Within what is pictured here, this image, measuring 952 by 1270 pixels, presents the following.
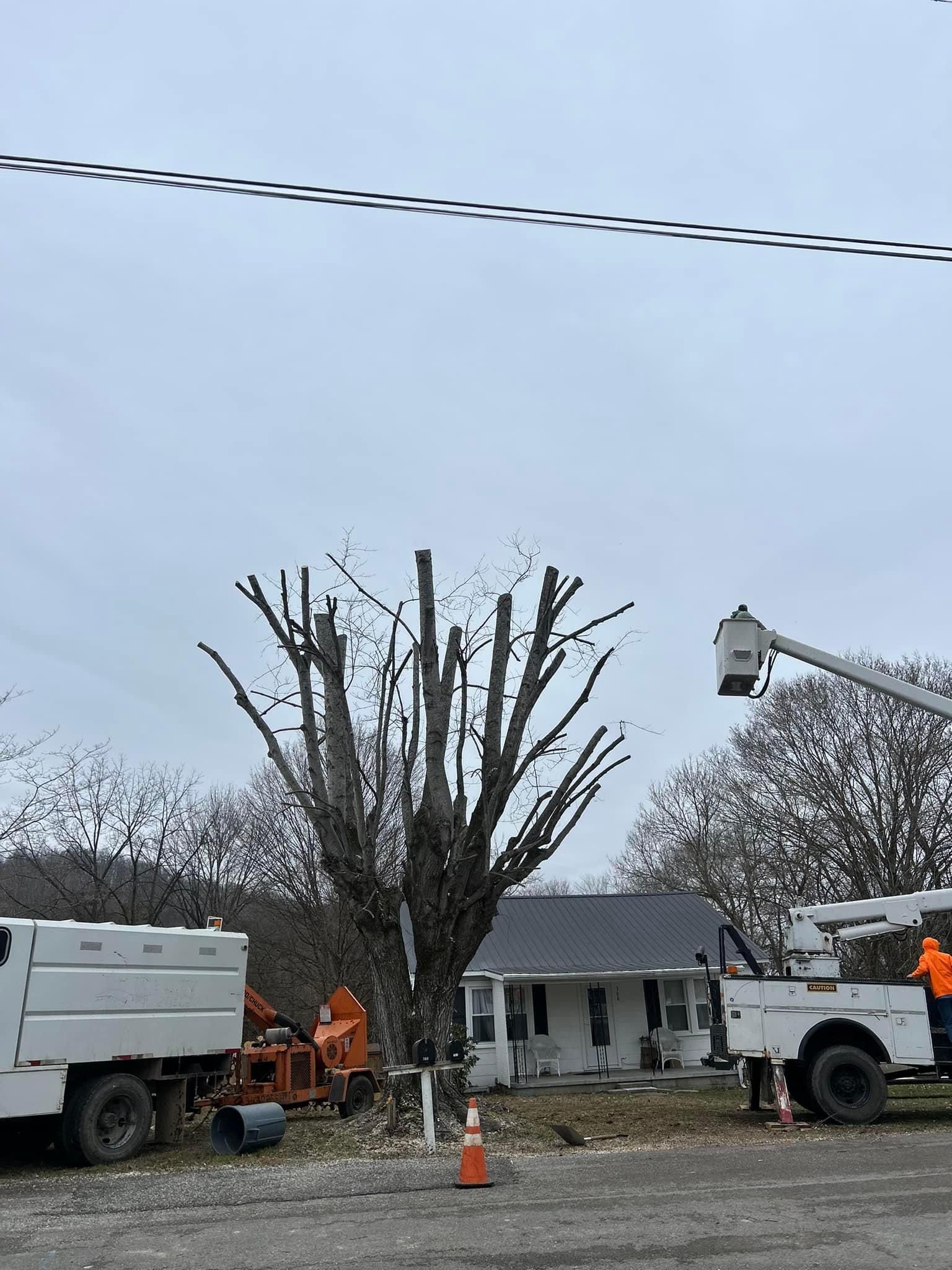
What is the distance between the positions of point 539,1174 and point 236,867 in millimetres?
27982

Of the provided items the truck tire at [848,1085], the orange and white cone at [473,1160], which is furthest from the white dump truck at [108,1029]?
the truck tire at [848,1085]

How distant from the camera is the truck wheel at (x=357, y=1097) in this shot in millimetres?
15141

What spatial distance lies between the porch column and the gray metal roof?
43cm

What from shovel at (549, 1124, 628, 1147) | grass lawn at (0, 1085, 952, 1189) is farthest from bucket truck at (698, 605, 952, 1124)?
shovel at (549, 1124, 628, 1147)

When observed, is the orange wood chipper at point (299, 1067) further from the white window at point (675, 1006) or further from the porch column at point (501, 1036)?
the white window at point (675, 1006)

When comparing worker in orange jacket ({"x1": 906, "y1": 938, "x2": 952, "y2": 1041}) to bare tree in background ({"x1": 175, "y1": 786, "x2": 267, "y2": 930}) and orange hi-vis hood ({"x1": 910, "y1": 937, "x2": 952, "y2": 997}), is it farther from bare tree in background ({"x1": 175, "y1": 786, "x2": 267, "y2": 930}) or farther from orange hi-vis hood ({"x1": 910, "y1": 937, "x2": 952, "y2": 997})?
bare tree in background ({"x1": 175, "y1": 786, "x2": 267, "y2": 930})

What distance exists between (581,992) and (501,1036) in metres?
2.78

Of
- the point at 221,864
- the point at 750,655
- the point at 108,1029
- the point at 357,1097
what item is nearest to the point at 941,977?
the point at 750,655

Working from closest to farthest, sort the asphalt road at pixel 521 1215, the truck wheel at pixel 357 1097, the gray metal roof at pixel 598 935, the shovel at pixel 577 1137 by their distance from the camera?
the asphalt road at pixel 521 1215, the shovel at pixel 577 1137, the truck wheel at pixel 357 1097, the gray metal roof at pixel 598 935

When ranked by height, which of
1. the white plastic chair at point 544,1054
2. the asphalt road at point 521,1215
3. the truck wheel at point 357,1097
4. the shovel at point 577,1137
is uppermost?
the white plastic chair at point 544,1054

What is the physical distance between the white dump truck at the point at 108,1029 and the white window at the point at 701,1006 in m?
13.6

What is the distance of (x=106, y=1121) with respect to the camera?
11.6 metres

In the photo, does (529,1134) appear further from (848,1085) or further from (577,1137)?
(848,1085)

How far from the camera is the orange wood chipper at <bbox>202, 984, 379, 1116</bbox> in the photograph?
47.1 feet
